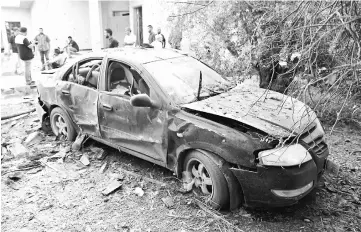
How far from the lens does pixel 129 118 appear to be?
3.92 m

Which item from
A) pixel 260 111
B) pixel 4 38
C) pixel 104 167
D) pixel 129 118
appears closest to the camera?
pixel 260 111

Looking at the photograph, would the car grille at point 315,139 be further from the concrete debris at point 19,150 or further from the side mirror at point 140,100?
the concrete debris at point 19,150

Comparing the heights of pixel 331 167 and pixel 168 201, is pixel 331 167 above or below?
above

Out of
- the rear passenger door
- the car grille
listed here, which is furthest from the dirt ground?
the car grille

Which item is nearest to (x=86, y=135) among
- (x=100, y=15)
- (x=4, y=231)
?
(x=4, y=231)

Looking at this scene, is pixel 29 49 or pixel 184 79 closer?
pixel 184 79

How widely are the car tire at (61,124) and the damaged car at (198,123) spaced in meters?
0.03

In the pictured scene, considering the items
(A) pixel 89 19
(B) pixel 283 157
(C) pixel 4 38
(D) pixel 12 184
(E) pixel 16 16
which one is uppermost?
(E) pixel 16 16

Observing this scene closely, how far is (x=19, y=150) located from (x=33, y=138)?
469 millimetres

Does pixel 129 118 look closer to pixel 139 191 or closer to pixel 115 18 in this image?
pixel 139 191

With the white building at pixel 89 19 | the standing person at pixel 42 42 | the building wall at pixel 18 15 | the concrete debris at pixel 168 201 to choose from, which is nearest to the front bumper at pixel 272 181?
the concrete debris at pixel 168 201

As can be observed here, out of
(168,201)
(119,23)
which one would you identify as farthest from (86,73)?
(119,23)

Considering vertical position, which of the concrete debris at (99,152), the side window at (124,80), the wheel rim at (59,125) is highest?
the side window at (124,80)

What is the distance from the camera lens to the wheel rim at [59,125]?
5.31 meters
